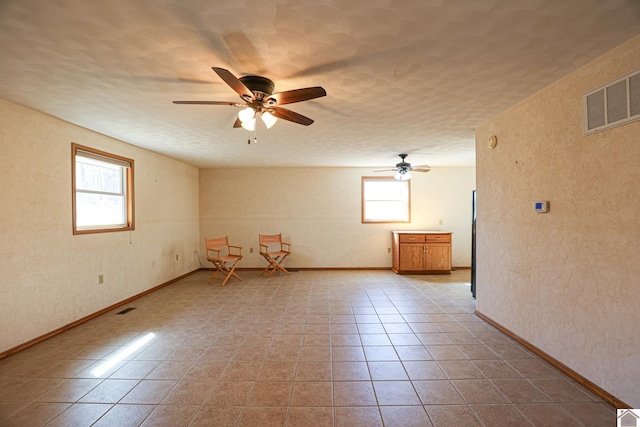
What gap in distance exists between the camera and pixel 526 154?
2447 mm

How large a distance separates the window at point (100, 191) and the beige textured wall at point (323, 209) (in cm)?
220

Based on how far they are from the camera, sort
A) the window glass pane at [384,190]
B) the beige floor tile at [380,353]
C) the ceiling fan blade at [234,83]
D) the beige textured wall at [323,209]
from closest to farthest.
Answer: the ceiling fan blade at [234,83]
the beige floor tile at [380,353]
the beige textured wall at [323,209]
the window glass pane at [384,190]

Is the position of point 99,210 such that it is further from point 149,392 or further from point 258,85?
point 258,85

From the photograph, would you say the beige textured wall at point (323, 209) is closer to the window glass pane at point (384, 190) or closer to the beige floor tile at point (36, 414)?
the window glass pane at point (384, 190)

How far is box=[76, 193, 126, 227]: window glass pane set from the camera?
10.7ft

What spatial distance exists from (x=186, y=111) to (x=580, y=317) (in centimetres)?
386

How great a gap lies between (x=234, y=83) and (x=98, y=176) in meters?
3.13

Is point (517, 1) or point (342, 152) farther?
point (342, 152)

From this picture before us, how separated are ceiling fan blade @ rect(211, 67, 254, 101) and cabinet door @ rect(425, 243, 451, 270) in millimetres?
4811

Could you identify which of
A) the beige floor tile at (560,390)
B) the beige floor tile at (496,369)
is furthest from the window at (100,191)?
the beige floor tile at (560,390)

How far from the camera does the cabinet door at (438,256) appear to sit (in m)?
5.46

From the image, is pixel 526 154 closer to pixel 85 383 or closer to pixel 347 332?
pixel 347 332

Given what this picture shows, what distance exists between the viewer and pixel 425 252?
5.47 metres

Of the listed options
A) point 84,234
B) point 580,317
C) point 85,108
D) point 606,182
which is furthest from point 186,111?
point 580,317
